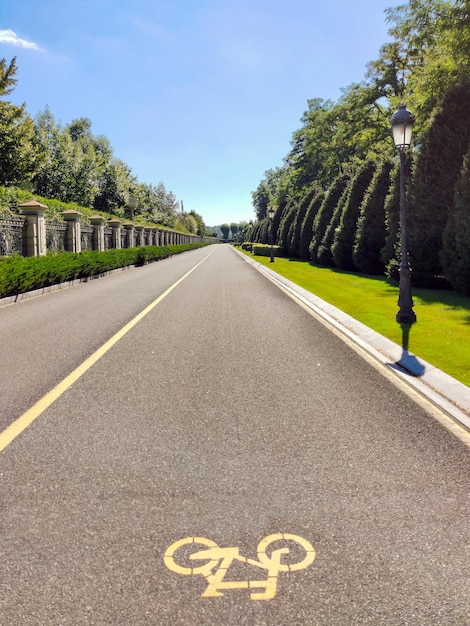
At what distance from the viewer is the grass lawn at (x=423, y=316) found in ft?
22.8

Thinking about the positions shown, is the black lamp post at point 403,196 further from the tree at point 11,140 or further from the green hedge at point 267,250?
the green hedge at point 267,250

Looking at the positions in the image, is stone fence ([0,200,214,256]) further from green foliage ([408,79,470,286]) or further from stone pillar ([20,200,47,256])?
green foliage ([408,79,470,286])

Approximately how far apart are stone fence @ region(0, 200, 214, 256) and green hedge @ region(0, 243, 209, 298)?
4.61 ft

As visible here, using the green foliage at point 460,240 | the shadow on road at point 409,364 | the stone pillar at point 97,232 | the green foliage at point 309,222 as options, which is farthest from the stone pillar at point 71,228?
the shadow on road at point 409,364

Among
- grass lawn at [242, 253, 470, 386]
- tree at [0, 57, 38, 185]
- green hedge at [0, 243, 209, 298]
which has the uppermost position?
tree at [0, 57, 38, 185]

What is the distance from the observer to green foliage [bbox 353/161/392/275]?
22109 millimetres

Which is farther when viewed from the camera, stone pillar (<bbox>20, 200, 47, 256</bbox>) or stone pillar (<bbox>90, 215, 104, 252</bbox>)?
stone pillar (<bbox>90, 215, 104, 252</bbox>)

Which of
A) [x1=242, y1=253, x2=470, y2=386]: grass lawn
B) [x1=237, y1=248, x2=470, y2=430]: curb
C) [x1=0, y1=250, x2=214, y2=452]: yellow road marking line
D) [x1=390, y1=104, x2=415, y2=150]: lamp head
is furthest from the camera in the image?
[x1=390, y1=104, x2=415, y2=150]: lamp head

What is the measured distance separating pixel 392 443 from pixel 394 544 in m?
1.47

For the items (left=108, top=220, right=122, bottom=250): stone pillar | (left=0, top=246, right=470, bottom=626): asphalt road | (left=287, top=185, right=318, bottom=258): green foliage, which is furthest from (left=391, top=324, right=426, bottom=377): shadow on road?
(left=287, top=185, right=318, bottom=258): green foliage

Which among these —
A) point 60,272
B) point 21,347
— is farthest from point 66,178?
point 21,347

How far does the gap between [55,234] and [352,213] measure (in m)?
15.6

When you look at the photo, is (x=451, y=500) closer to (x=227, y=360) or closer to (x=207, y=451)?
(x=207, y=451)

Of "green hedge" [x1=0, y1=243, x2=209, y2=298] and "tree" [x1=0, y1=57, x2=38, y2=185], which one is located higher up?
"tree" [x1=0, y1=57, x2=38, y2=185]
